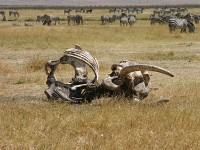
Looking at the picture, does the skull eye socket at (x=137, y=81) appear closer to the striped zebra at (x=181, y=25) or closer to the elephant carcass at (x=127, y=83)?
the elephant carcass at (x=127, y=83)

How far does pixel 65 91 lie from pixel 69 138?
3.03 metres

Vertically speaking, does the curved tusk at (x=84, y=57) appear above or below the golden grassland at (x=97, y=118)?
above

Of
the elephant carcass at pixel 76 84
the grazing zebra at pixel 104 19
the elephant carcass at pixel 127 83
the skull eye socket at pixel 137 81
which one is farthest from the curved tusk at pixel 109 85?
the grazing zebra at pixel 104 19

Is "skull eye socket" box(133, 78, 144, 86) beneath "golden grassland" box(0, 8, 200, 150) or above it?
above

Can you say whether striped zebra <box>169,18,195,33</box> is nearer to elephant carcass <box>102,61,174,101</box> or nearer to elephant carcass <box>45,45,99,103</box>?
elephant carcass <box>45,45,99,103</box>

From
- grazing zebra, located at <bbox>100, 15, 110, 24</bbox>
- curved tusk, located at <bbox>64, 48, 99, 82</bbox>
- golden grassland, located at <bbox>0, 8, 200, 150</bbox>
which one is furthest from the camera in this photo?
grazing zebra, located at <bbox>100, 15, 110, 24</bbox>

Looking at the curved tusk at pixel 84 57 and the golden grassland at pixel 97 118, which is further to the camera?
the curved tusk at pixel 84 57

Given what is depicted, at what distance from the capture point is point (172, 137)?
23.4 feet

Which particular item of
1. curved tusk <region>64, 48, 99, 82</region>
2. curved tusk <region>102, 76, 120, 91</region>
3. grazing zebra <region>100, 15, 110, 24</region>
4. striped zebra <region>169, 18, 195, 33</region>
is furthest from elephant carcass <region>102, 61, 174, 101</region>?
grazing zebra <region>100, 15, 110, 24</region>

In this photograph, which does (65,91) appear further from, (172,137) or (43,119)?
(172,137)

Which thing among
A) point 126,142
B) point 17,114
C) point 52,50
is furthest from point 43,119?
point 52,50

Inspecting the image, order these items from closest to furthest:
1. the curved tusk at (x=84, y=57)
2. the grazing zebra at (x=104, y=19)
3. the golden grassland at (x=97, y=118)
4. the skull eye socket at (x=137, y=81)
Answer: the golden grassland at (x=97, y=118), the skull eye socket at (x=137, y=81), the curved tusk at (x=84, y=57), the grazing zebra at (x=104, y=19)

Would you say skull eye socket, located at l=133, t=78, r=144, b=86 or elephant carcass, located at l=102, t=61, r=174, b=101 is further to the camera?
skull eye socket, located at l=133, t=78, r=144, b=86

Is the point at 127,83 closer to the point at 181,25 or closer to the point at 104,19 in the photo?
the point at 181,25
